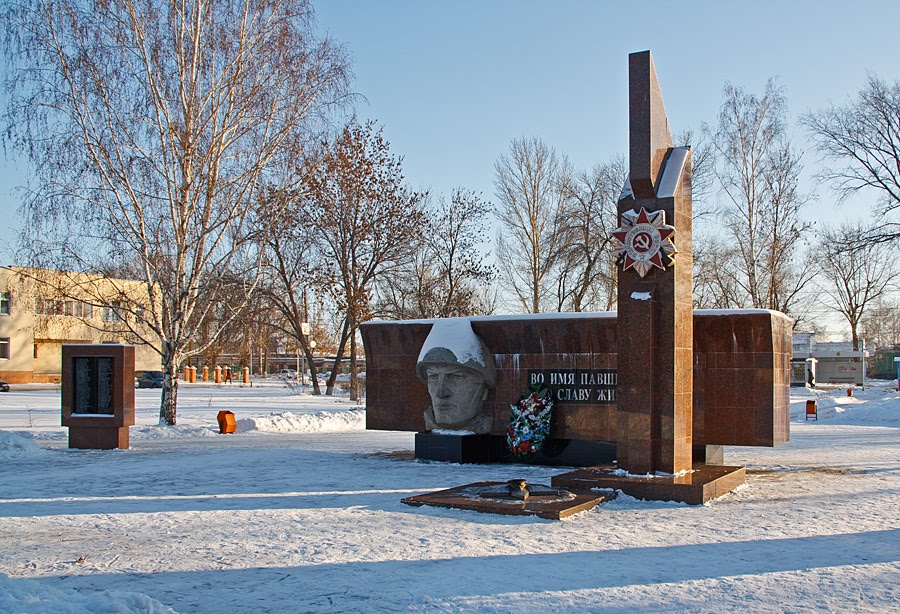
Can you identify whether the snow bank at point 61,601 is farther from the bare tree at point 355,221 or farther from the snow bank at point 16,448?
the bare tree at point 355,221

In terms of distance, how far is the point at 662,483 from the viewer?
10.1 meters

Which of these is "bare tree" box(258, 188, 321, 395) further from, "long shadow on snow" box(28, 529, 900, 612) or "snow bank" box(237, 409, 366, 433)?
"long shadow on snow" box(28, 529, 900, 612)

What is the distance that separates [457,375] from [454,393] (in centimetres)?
33

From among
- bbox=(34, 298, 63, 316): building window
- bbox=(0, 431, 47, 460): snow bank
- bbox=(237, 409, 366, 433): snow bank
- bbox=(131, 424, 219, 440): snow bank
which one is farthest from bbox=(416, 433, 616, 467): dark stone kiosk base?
bbox=(34, 298, 63, 316): building window

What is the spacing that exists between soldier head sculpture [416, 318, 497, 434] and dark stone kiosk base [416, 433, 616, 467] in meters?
0.24

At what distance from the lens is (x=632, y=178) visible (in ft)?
35.6

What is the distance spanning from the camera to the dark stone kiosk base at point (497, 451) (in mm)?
14305

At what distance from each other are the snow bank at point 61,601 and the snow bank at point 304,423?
16655 mm

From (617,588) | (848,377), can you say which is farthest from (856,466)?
(848,377)

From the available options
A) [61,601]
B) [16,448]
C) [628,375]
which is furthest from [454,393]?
[61,601]

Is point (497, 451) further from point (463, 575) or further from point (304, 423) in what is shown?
point (304, 423)

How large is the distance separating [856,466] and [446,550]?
962 cm

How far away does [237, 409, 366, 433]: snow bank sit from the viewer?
22.0 m

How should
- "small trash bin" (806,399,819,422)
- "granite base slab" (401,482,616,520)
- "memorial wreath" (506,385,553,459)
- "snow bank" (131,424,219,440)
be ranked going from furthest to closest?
1. "small trash bin" (806,399,819,422)
2. "snow bank" (131,424,219,440)
3. "memorial wreath" (506,385,553,459)
4. "granite base slab" (401,482,616,520)
